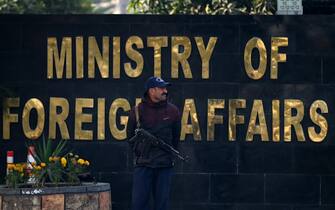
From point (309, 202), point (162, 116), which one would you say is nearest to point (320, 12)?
point (309, 202)

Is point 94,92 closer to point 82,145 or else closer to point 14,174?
point 82,145

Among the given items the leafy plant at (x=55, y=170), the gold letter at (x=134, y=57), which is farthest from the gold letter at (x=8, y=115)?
the leafy plant at (x=55, y=170)

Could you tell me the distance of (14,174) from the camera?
38.7 feet

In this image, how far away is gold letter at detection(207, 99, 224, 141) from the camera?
13781 millimetres

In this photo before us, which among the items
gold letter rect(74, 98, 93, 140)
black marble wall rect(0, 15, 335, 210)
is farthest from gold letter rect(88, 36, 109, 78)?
gold letter rect(74, 98, 93, 140)

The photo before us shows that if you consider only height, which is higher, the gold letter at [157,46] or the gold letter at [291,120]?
the gold letter at [157,46]

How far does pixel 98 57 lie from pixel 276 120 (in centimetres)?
253

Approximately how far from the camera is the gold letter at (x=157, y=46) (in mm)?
13820

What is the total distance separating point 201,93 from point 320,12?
2.77 meters

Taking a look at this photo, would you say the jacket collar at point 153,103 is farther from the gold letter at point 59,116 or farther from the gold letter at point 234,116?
the gold letter at point 59,116

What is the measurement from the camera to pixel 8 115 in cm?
1395

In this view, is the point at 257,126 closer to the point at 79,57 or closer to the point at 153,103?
the point at 153,103

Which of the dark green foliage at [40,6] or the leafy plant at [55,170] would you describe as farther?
the dark green foliage at [40,6]

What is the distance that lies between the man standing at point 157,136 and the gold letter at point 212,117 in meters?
1.51
